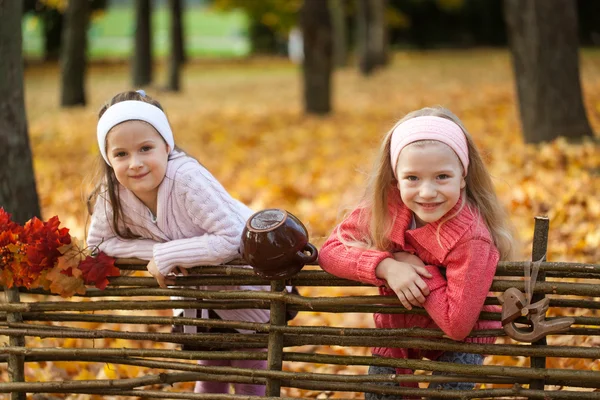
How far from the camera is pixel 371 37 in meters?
19.2

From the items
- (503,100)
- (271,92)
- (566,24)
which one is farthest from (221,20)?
(566,24)

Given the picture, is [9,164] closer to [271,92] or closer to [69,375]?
[69,375]

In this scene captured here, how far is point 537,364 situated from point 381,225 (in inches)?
28.6

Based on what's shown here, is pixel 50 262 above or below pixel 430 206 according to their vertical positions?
below

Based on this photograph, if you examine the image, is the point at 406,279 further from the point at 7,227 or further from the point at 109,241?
the point at 7,227

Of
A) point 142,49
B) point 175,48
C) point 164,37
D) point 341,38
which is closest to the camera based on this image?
point 142,49

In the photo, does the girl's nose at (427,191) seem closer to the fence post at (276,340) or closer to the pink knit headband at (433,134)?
the pink knit headband at (433,134)

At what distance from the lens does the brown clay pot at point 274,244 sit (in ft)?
8.06

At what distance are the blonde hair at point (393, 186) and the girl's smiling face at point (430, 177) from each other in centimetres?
12

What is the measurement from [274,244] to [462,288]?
2.08 ft

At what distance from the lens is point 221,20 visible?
188ft

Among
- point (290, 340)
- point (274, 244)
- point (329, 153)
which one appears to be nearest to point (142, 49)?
point (329, 153)

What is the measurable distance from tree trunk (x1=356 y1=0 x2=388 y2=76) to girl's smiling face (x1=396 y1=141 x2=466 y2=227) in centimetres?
1623

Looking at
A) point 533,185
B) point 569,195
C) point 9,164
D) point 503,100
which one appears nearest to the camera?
point 9,164
